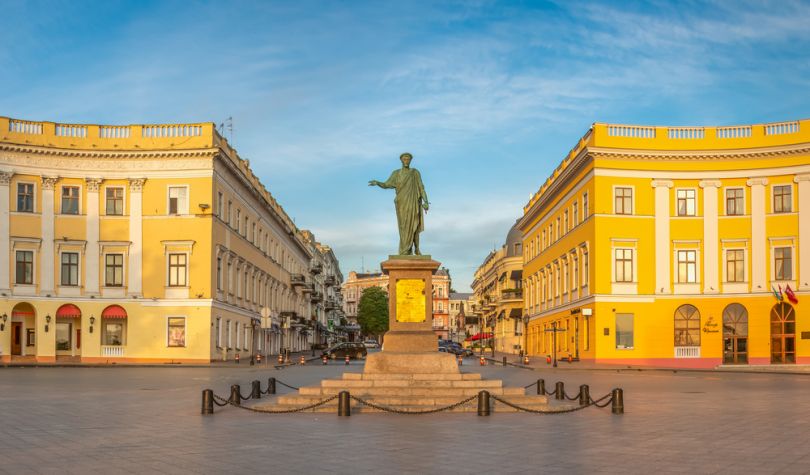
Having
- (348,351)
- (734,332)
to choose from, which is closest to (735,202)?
(734,332)

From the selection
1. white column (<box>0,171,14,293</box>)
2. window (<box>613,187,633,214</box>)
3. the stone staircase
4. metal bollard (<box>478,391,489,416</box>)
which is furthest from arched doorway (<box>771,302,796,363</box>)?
white column (<box>0,171,14,293</box>)

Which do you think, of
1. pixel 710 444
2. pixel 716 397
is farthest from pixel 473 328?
pixel 710 444

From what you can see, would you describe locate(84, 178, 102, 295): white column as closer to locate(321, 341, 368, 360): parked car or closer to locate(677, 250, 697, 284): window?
locate(321, 341, 368, 360): parked car

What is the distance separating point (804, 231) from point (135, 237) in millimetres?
37866

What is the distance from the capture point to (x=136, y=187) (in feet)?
165

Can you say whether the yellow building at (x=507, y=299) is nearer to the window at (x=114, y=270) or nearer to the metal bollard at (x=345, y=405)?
the window at (x=114, y=270)

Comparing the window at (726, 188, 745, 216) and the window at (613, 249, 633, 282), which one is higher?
the window at (726, 188, 745, 216)

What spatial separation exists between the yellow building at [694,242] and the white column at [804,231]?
0.21m

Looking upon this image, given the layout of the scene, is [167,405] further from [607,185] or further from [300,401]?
[607,185]

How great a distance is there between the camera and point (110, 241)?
4994 centimetres

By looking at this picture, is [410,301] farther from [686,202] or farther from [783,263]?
[783,263]

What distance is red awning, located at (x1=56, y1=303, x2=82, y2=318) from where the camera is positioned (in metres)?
49.3

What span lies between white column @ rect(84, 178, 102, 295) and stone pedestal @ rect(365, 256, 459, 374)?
33.8 metres

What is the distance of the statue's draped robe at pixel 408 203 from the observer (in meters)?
21.5
